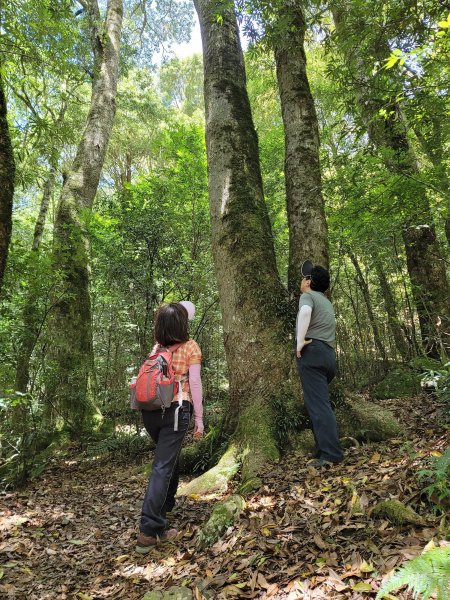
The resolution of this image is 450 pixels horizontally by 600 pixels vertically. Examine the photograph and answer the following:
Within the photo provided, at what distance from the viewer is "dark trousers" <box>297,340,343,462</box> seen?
3.61 m

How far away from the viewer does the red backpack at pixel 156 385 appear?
10.3 feet

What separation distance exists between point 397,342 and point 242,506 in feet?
25.3

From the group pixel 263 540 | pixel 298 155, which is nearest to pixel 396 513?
pixel 263 540

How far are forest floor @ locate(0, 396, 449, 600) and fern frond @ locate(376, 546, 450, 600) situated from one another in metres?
0.49

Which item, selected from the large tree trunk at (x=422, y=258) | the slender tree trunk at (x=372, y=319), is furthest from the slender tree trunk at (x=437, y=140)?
the slender tree trunk at (x=372, y=319)

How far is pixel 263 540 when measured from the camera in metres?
2.48

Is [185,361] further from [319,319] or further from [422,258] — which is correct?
[422,258]

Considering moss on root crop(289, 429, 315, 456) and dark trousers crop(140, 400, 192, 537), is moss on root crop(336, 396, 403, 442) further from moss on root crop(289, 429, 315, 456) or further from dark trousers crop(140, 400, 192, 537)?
dark trousers crop(140, 400, 192, 537)

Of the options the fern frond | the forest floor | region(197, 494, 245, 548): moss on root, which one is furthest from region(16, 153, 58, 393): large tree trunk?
the fern frond

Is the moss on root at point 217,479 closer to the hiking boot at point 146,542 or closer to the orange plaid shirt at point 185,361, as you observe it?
the hiking boot at point 146,542

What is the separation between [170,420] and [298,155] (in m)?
3.68

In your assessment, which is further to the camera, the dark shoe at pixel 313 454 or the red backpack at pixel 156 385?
the dark shoe at pixel 313 454

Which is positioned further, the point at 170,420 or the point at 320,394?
the point at 320,394

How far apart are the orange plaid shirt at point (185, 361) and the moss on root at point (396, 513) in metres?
1.63
